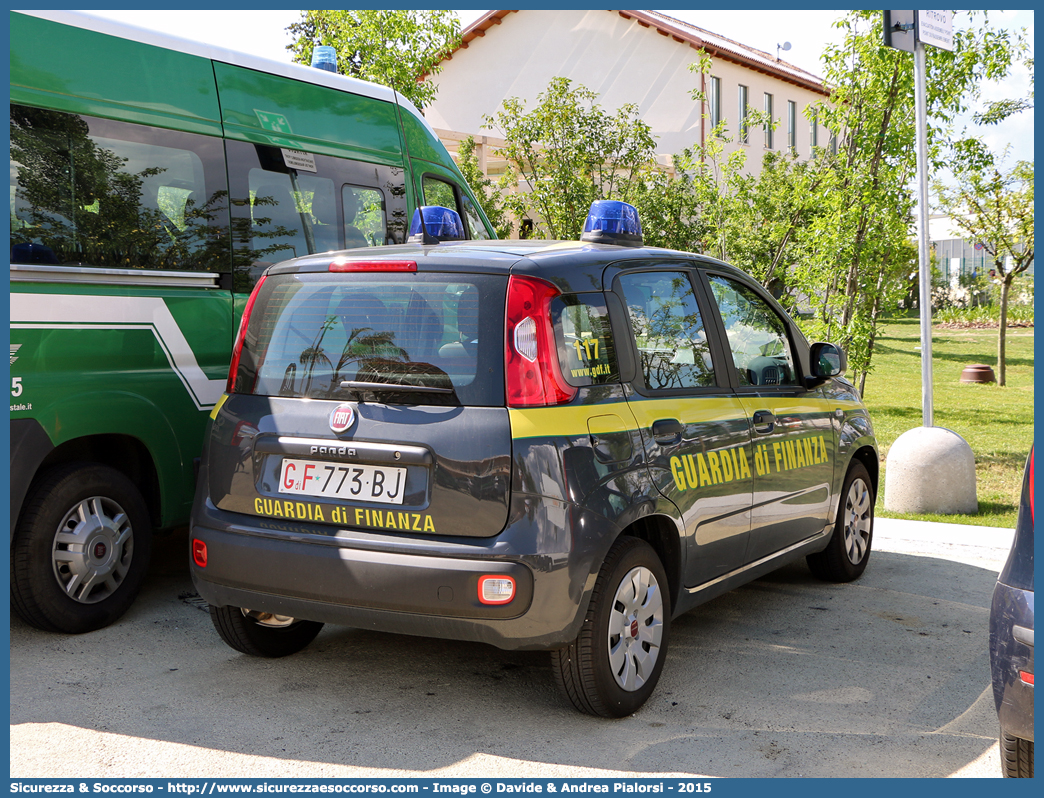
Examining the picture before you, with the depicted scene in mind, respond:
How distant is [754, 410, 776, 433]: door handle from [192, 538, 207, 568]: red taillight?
255cm

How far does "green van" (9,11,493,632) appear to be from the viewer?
4852mm

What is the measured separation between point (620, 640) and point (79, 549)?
2762 mm

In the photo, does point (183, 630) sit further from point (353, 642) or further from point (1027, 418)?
point (1027, 418)

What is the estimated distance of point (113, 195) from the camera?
5.24 m

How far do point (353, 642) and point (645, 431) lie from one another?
1.89 m

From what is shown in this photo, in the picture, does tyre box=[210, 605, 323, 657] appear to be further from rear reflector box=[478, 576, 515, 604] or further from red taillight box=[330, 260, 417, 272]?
red taillight box=[330, 260, 417, 272]

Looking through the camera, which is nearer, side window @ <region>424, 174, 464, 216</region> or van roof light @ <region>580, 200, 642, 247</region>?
van roof light @ <region>580, 200, 642, 247</region>

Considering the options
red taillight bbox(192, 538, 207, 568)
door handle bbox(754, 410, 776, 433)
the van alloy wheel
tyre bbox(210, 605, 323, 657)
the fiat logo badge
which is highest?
the fiat logo badge

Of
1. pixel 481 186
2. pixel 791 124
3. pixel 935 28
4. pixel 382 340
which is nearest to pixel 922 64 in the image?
pixel 935 28

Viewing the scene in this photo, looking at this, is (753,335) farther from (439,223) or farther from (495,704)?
(495,704)

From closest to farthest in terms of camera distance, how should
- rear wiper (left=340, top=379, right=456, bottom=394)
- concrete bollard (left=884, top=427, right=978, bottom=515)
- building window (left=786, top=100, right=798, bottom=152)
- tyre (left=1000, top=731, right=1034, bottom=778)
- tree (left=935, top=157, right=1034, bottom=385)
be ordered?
tyre (left=1000, top=731, right=1034, bottom=778)
rear wiper (left=340, top=379, right=456, bottom=394)
concrete bollard (left=884, top=427, right=978, bottom=515)
tree (left=935, top=157, right=1034, bottom=385)
building window (left=786, top=100, right=798, bottom=152)

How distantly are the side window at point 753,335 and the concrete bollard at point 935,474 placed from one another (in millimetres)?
3107

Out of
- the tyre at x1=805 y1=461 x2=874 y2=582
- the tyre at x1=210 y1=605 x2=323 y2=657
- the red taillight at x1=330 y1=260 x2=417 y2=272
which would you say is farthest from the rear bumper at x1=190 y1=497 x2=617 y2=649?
the tyre at x1=805 y1=461 x2=874 y2=582

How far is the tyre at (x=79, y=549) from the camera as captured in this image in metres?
4.91
